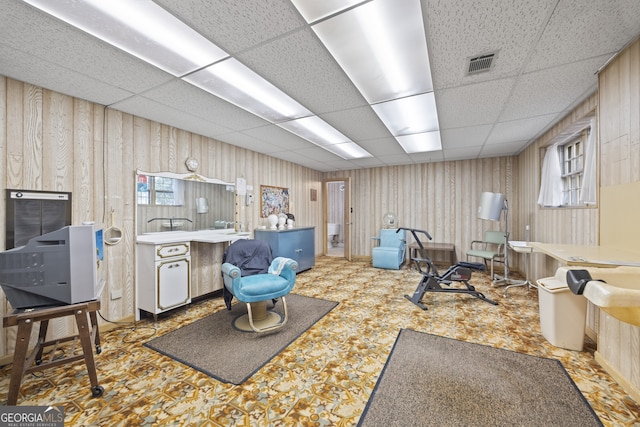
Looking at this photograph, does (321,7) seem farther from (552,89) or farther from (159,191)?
(159,191)

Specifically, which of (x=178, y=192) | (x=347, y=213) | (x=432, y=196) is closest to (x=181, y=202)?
(x=178, y=192)

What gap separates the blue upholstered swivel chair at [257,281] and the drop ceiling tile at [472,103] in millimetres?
2465

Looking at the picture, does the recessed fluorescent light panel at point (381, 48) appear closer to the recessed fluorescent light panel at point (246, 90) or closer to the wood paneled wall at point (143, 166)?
the recessed fluorescent light panel at point (246, 90)

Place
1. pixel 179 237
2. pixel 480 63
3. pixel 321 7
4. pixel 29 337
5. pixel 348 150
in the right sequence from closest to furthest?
1. pixel 321 7
2. pixel 29 337
3. pixel 480 63
4. pixel 179 237
5. pixel 348 150

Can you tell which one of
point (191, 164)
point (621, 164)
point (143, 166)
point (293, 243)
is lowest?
point (293, 243)

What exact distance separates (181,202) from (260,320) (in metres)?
2.00

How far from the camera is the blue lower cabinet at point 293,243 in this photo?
15.0 feet

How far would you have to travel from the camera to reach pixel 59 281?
170 cm

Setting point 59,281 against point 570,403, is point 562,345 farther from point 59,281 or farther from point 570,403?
Result: point 59,281

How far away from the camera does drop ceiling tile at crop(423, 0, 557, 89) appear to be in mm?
1414

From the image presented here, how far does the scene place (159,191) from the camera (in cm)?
320

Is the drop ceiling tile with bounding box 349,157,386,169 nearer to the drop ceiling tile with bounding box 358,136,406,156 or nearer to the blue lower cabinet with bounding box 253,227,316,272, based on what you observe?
the drop ceiling tile with bounding box 358,136,406,156

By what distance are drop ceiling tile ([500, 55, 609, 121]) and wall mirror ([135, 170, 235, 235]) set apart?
3.96 metres

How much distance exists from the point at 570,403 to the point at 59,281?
3.51 metres
